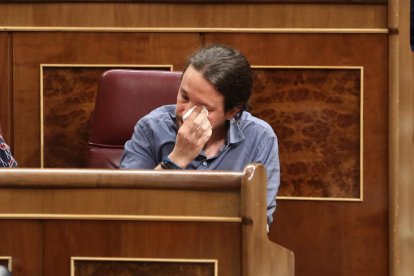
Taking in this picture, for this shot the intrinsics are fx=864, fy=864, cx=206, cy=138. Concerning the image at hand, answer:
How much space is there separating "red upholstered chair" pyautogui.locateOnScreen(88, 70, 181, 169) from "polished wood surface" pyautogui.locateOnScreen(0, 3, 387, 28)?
0.21 metres

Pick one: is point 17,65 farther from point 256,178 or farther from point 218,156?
point 256,178

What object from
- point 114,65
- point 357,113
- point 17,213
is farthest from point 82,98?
point 17,213

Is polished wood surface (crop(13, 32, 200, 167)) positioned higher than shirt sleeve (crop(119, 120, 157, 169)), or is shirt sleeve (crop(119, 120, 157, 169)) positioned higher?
polished wood surface (crop(13, 32, 200, 167))

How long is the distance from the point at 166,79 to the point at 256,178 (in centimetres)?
49

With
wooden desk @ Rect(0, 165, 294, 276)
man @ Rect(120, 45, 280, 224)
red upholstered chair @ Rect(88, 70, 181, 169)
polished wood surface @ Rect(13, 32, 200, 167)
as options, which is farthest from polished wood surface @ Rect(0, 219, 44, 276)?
polished wood surface @ Rect(13, 32, 200, 167)

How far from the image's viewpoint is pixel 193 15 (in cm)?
143

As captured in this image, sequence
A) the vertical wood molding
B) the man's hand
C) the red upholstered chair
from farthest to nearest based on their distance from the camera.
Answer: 1. the vertical wood molding
2. the red upholstered chair
3. the man's hand

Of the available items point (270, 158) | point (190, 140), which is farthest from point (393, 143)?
point (190, 140)

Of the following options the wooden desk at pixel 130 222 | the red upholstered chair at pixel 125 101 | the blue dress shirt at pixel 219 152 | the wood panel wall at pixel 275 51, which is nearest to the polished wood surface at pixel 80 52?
the wood panel wall at pixel 275 51

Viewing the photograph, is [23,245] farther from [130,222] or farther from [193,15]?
[193,15]

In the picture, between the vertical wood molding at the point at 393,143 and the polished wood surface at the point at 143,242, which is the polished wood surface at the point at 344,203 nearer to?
the vertical wood molding at the point at 393,143

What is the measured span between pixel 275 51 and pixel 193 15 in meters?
0.15

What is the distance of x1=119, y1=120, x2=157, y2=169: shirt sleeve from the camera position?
44.2 inches

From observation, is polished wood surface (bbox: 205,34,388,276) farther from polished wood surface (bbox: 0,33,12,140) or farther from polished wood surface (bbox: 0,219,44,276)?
polished wood surface (bbox: 0,219,44,276)
